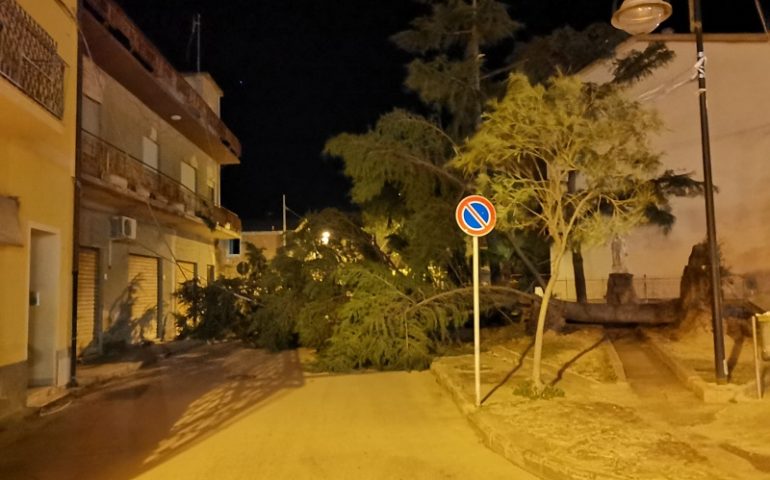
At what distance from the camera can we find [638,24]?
331 inches

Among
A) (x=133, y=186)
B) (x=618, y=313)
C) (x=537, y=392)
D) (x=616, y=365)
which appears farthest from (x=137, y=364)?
(x=618, y=313)

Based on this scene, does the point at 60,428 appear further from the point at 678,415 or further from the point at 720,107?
the point at 720,107

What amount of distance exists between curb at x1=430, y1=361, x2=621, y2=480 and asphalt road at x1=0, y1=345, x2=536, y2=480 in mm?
99

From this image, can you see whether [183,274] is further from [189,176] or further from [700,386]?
[700,386]

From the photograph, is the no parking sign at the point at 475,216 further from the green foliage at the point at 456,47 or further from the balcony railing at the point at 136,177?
the balcony railing at the point at 136,177

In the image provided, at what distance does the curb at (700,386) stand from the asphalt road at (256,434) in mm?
3342

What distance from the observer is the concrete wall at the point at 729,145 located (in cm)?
2231

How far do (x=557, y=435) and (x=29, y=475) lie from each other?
544cm

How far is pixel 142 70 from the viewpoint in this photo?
55.6 ft

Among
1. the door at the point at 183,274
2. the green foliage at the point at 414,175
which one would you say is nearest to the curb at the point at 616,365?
the green foliage at the point at 414,175

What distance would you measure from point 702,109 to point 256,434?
7.48 m

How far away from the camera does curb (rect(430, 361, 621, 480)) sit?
590cm

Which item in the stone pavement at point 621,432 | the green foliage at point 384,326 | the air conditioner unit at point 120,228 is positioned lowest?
the stone pavement at point 621,432

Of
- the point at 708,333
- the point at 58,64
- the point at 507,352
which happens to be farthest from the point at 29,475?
the point at 708,333
